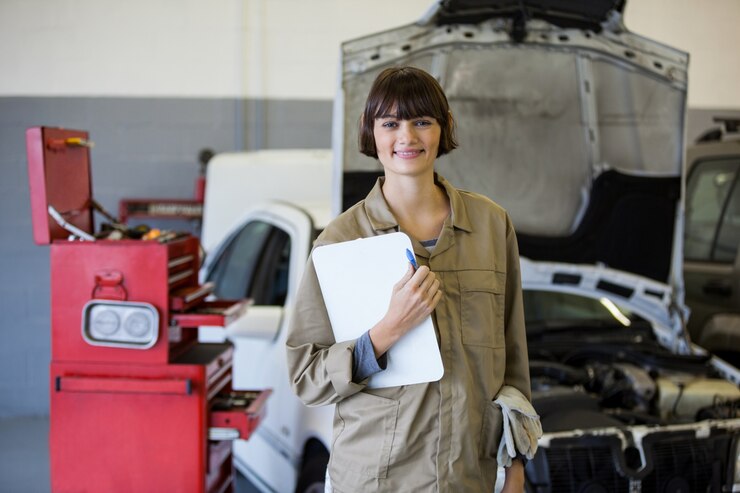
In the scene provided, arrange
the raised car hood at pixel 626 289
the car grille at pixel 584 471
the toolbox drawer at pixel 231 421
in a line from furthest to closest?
the raised car hood at pixel 626 289 → the toolbox drawer at pixel 231 421 → the car grille at pixel 584 471

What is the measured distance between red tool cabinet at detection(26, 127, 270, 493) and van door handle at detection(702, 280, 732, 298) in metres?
3.10

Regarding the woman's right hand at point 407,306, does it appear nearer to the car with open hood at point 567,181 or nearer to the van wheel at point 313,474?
the car with open hood at point 567,181

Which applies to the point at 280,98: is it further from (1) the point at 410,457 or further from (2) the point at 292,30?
(1) the point at 410,457

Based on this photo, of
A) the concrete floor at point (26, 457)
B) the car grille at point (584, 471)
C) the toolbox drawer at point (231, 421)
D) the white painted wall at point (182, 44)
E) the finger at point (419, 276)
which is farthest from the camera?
the white painted wall at point (182, 44)

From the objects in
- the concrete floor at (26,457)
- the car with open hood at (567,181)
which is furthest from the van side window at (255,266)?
the concrete floor at (26,457)

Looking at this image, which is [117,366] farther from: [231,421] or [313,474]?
[313,474]

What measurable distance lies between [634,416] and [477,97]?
4.41ft

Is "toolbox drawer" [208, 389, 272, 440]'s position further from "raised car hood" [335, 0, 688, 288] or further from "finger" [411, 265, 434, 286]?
"finger" [411, 265, 434, 286]

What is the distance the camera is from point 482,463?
50.9 inches

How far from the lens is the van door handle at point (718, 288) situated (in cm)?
409

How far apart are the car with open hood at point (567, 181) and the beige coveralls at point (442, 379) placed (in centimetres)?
116

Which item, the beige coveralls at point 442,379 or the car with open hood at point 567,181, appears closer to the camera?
the beige coveralls at point 442,379

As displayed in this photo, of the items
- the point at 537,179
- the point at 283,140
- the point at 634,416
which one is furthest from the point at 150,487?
the point at 283,140

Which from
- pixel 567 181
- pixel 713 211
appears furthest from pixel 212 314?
pixel 713 211
